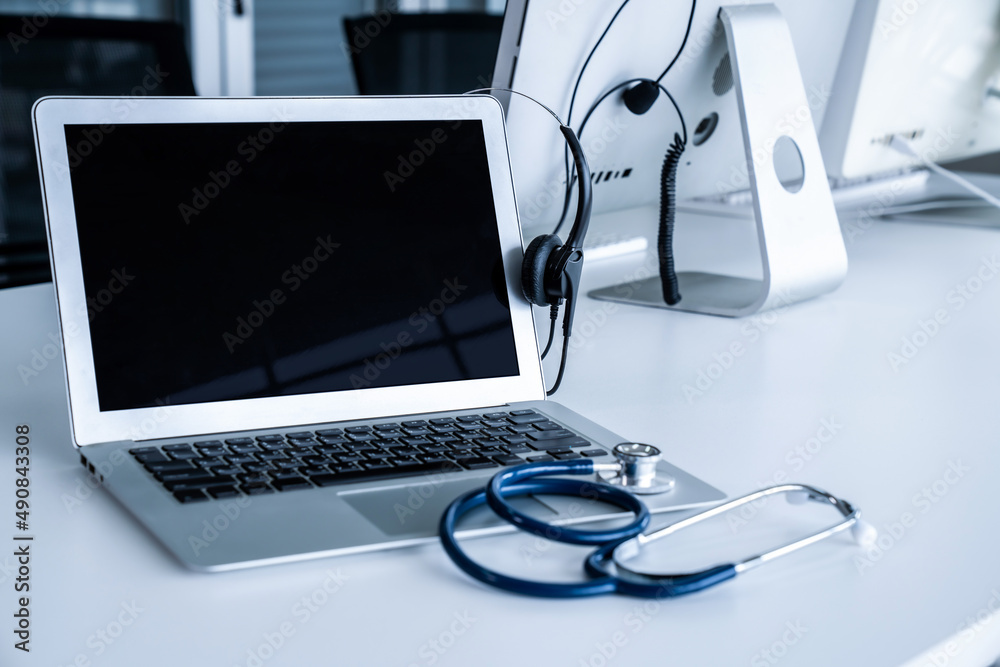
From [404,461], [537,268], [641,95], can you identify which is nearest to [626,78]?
[641,95]

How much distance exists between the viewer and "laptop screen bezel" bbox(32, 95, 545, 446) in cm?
64

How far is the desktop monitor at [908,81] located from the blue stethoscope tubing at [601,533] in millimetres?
867

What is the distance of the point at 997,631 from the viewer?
0.51 metres

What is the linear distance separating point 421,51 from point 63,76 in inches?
31.8

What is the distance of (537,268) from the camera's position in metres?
0.77

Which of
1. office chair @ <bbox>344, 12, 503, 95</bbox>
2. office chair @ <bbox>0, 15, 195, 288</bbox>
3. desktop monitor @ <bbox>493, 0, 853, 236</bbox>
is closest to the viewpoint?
desktop monitor @ <bbox>493, 0, 853, 236</bbox>

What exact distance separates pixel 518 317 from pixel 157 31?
1.16 meters

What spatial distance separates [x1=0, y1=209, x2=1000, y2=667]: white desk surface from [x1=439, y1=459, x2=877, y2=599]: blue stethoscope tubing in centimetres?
1

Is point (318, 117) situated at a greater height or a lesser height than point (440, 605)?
greater

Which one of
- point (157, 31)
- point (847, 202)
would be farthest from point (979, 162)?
point (157, 31)

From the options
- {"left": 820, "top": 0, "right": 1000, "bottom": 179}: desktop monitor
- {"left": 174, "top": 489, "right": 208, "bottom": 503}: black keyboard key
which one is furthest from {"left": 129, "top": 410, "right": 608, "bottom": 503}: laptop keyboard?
{"left": 820, "top": 0, "right": 1000, "bottom": 179}: desktop monitor

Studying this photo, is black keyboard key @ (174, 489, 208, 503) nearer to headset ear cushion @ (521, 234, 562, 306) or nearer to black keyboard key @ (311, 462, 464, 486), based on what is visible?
black keyboard key @ (311, 462, 464, 486)

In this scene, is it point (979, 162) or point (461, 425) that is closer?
point (461, 425)

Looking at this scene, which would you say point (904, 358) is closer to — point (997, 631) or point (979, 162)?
point (997, 631)
